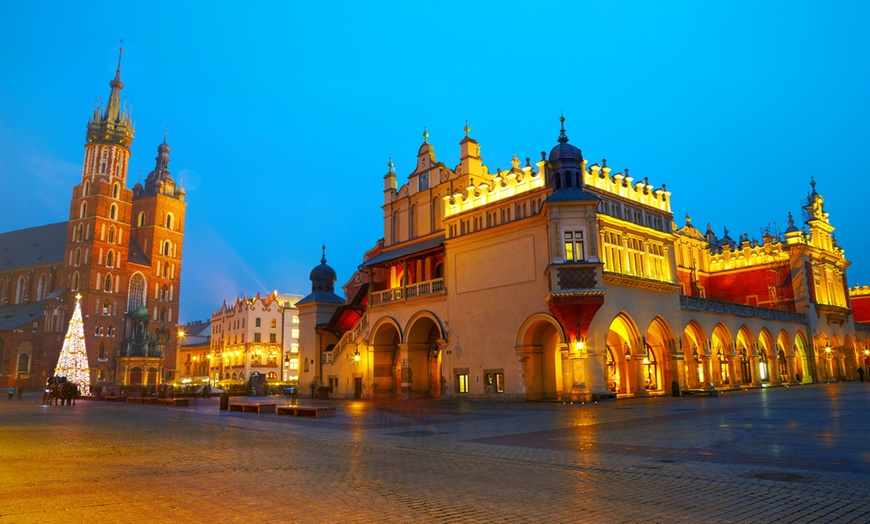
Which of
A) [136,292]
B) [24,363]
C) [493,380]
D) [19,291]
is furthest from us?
[19,291]

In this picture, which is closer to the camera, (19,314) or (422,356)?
(422,356)

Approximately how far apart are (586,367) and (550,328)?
174 inches

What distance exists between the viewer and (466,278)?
39438mm

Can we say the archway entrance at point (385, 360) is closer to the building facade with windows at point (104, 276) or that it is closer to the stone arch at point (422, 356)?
the stone arch at point (422, 356)

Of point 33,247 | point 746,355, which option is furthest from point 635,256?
point 33,247

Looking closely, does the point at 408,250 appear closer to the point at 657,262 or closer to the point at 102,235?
the point at 657,262

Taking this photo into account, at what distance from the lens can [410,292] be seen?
43719 mm

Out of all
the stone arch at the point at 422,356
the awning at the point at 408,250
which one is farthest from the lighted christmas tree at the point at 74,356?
the stone arch at the point at 422,356

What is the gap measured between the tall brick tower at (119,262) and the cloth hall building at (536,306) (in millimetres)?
56362

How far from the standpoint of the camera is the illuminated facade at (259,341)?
10231 cm

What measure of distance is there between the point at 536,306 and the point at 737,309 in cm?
2247

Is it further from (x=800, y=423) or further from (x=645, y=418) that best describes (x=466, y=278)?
(x=800, y=423)

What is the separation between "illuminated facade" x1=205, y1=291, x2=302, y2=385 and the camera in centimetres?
10231

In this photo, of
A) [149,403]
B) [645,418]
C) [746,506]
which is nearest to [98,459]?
[746,506]
